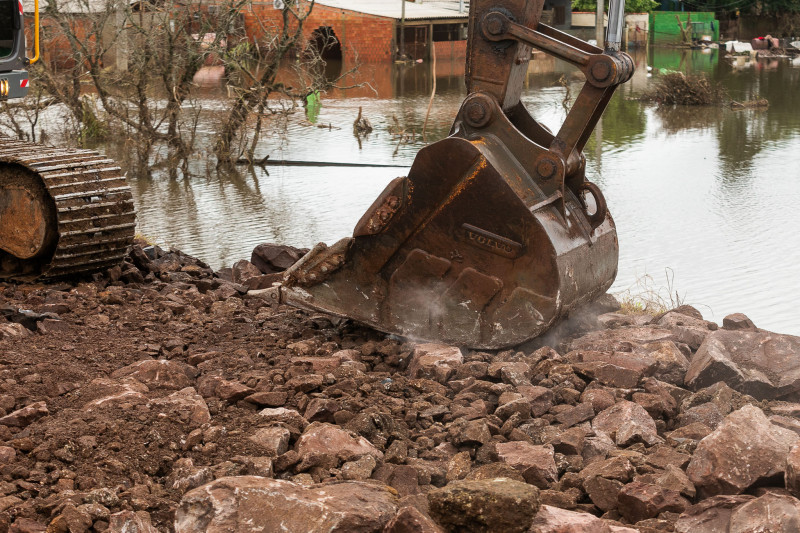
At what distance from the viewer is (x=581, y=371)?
4555 millimetres

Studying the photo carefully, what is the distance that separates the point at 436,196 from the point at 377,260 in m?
0.47

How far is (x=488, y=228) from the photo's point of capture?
15.5ft

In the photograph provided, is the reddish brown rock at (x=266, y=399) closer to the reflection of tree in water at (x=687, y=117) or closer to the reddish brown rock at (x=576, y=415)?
the reddish brown rock at (x=576, y=415)

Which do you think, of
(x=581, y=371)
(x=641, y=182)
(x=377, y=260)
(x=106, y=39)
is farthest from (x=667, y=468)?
(x=106, y=39)

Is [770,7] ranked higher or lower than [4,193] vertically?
higher

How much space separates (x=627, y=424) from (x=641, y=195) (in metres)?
7.37

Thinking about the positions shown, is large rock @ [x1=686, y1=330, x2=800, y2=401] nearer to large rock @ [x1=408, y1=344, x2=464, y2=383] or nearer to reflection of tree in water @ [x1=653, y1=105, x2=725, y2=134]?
large rock @ [x1=408, y1=344, x2=464, y2=383]

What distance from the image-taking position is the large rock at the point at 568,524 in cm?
297

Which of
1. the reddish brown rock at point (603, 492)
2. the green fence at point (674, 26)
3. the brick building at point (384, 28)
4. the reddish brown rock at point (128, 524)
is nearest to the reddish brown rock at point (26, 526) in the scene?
the reddish brown rock at point (128, 524)

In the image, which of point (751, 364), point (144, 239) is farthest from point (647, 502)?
point (144, 239)

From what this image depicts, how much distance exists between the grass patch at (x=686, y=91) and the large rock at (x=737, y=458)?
1725 cm

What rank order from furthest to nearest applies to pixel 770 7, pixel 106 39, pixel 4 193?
pixel 770 7 < pixel 106 39 < pixel 4 193

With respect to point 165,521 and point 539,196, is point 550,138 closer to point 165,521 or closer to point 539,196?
point 539,196

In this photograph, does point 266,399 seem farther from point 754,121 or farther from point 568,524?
point 754,121
